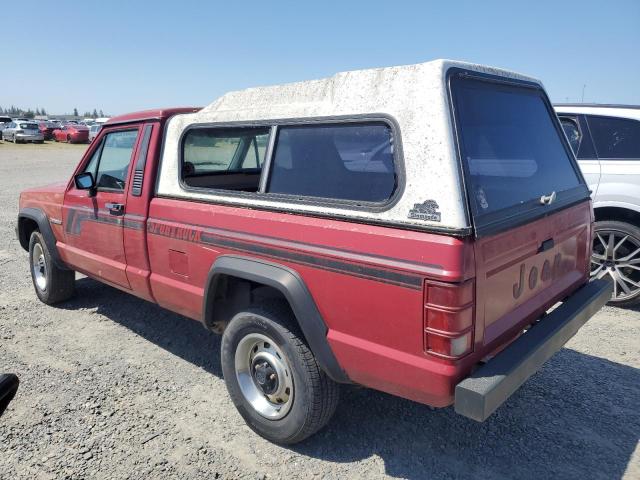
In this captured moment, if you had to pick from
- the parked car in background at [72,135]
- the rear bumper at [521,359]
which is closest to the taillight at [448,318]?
the rear bumper at [521,359]

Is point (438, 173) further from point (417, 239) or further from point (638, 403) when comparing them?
point (638, 403)

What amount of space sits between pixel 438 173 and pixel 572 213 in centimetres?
135

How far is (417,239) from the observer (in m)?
2.11

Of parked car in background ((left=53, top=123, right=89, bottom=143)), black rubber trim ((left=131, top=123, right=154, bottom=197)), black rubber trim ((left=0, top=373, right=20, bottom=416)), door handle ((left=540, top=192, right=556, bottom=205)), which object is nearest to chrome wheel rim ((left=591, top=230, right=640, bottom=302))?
door handle ((left=540, top=192, right=556, bottom=205))

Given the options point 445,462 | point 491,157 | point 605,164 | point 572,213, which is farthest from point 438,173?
point 605,164

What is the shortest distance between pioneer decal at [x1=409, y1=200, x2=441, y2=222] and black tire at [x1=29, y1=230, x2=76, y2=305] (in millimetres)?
3939

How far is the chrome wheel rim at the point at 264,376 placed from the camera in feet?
9.20

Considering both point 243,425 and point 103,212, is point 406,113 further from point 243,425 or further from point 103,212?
point 103,212

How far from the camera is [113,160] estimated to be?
13.3ft

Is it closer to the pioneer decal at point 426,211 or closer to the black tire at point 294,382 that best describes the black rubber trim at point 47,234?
the black tire at point 294,382

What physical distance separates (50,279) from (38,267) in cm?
43

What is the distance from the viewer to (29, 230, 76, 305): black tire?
485cm

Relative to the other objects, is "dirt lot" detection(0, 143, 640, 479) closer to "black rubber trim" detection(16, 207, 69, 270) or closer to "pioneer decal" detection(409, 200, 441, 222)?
"black rubber trim" detection(16, 207, 69, 270)

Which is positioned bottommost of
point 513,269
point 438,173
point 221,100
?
point 513,269
